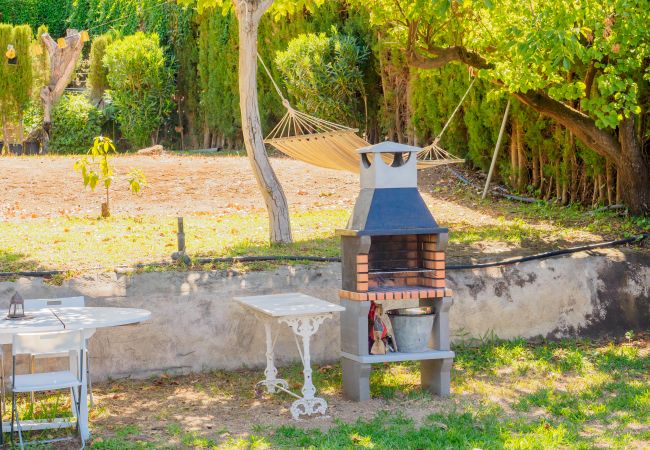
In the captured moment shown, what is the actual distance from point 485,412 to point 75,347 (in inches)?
86.4

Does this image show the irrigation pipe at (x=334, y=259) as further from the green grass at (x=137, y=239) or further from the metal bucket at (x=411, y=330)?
the metal bucket at (x=411, y=330)

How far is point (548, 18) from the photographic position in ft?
20.5

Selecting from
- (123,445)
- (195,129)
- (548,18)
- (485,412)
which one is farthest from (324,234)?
(195,129)

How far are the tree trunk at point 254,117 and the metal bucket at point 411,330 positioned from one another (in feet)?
6.21

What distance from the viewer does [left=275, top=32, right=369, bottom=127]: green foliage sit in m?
12.4

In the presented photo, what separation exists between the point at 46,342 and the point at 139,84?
11.7m

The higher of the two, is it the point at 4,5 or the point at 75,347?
the point at 4,5

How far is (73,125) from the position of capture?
51.2 feet

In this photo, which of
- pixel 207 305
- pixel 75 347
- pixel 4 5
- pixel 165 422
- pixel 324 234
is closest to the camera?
pixel 75 347

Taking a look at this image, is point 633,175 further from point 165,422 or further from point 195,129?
point 195,129

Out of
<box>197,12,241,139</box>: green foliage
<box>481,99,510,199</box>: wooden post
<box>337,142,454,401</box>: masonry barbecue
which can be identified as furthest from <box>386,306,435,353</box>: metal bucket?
<box>197,12,241,139</box>: green foliage

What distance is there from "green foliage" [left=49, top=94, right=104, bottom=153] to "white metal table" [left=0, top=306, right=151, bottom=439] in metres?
11.1

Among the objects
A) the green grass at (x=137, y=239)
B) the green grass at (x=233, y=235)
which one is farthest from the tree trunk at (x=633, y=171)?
the green grass at (x=137, y=239)

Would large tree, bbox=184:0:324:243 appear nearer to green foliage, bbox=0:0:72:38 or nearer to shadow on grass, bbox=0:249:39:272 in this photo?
shadow on grass, bbox=0:249:39:272
